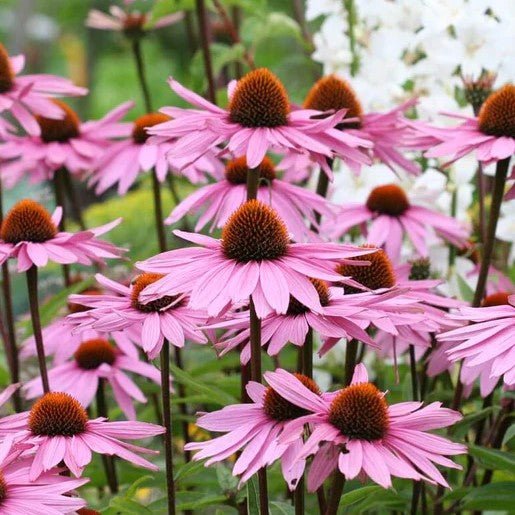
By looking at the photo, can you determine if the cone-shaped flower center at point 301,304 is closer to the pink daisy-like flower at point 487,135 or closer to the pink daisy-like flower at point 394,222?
the pink daisy-like flower at point 487,135

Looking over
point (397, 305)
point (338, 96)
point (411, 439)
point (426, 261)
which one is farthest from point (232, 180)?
point (411, 439)

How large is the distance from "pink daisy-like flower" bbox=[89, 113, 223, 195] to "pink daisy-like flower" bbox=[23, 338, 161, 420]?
220 millimetres

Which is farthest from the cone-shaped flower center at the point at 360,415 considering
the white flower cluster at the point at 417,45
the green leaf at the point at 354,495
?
the white flower cluster at the point at 417,45

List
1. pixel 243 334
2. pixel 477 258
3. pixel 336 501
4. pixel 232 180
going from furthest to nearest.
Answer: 1. pixel 477 258
2. pixel 232 180
3. pixel 243 334
4. pixel 336 501

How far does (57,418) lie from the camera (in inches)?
32.7

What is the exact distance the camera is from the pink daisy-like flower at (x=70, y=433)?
2.62 ft

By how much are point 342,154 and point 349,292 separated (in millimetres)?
143

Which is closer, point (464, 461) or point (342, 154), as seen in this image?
point (342, 154)

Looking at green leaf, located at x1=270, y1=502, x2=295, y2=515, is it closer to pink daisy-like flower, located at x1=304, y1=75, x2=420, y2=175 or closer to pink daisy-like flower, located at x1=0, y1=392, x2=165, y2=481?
pink daisy-like flower, located at x1=0, y1=392, x2=165, y2=481

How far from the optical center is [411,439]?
→ 0.72 metres

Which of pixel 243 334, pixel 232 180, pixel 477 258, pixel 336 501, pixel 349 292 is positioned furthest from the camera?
pixel 477 258

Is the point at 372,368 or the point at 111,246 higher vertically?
the point at 111,246

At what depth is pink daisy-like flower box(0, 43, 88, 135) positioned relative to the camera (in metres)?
1.32

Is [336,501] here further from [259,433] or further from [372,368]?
[372,368]
